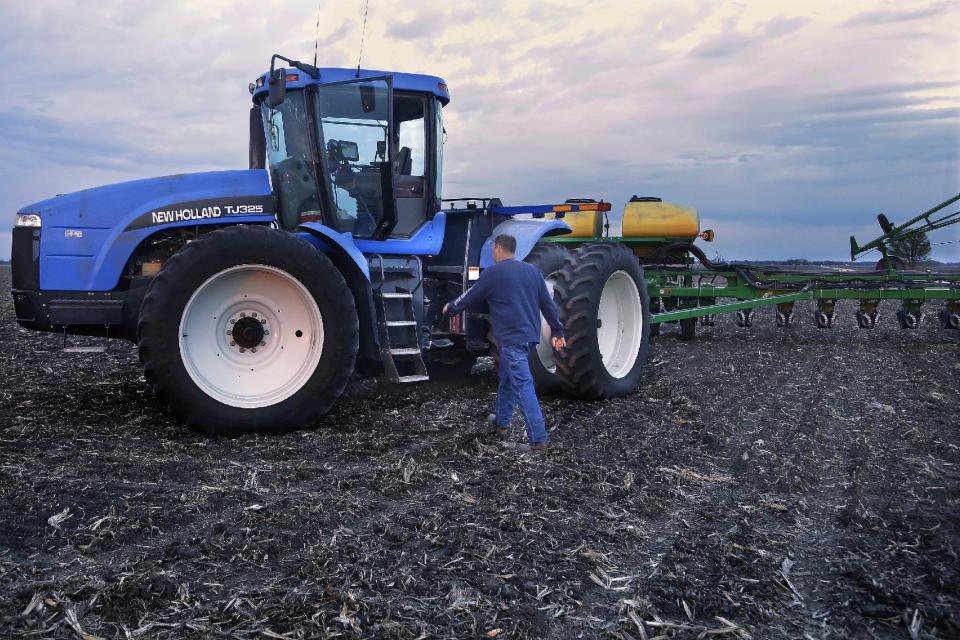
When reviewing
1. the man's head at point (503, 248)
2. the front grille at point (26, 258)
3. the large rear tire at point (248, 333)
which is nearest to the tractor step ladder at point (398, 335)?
the large rear tire at point (248, 333)

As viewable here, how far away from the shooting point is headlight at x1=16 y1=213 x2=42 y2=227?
21.9ft

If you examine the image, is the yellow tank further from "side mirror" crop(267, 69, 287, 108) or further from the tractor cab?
"side mirror" crop(267, 69, 287, 108)

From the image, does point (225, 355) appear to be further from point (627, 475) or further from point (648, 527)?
point (648, 527)

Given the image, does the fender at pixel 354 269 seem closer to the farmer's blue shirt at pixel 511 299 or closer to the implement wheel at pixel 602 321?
the farmer's blue shirt at pixel 511 299

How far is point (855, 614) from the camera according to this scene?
12.1ft

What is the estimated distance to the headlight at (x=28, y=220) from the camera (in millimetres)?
6668

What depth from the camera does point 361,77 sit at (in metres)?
7.48

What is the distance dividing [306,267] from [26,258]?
7.14 feet

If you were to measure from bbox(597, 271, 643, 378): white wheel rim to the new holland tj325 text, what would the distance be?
16 mm

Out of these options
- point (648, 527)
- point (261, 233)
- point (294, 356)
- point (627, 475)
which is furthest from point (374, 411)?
point (648, 527)

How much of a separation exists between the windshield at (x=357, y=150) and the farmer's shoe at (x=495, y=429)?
2.06 meters

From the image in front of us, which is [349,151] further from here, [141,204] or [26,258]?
[26,258]

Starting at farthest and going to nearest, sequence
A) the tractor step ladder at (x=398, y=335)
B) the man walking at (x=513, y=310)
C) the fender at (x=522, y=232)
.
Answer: the fender at (x=522, y=232) < the tractor step ladder at (x=398, y=335) < the man walking at (x=513, y=310)

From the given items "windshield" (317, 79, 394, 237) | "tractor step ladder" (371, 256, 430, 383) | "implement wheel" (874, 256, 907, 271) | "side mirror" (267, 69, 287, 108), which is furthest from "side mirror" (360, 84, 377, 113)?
"implement wheel" (874, 256, 907, 271)
